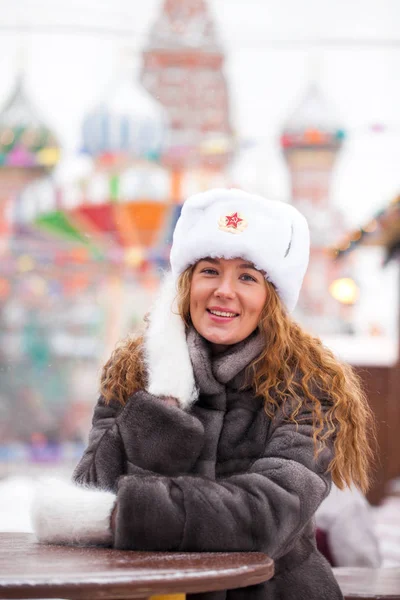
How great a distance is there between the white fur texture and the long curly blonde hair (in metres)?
0.31

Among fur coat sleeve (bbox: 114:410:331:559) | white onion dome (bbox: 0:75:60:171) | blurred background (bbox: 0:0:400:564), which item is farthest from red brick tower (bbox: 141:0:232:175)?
fur coat sleeve (bbox: 114:410:331:559)

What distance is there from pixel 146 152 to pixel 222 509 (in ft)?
28.8

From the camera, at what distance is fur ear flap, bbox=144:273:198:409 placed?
1.85 meters

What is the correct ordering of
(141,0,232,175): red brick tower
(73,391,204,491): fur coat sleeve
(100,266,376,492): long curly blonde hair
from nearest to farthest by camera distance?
(73,391,204,491): fur coat sleeve, (100,266,376,492): long curly blonde hair, (141,0,232,175): red brick tower

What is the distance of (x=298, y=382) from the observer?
193 centimetres

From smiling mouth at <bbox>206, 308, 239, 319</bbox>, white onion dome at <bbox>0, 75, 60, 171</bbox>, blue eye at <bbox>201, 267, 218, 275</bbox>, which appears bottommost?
smiling mouth at <bbox>206, 308, 239, 319</bbox>

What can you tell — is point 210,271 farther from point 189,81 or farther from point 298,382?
point 189,81

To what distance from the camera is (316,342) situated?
2.06 metres

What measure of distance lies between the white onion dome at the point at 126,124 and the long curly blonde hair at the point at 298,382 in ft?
26.0

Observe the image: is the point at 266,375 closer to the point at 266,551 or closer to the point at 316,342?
the point at 316,342

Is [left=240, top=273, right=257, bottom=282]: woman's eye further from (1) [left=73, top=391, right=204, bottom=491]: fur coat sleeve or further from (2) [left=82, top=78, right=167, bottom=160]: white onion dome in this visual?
(2) [left=82, top=78, right=167, bottom=160]: white onion dome

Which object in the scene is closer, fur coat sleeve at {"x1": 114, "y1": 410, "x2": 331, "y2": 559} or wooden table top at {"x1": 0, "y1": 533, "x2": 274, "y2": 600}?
wooden table top at {"x1": 0, "y1": 533, "x2": 274, "y2": 600}

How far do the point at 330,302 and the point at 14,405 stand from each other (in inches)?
148

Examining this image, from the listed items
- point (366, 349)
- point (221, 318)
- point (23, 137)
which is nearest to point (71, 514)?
point (221, 318)
